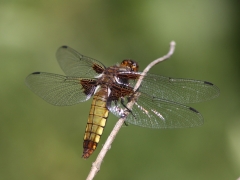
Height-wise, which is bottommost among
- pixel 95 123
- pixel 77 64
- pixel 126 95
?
pixel 95 123

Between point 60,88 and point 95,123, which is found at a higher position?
point 60,88

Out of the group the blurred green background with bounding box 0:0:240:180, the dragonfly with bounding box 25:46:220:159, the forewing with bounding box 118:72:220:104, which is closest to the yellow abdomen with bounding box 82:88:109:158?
the dragonfly with bounding box 25:46:220:159

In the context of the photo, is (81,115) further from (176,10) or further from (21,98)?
(176,10)

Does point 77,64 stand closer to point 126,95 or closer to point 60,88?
point 60,88

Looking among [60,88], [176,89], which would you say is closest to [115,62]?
[60,88]

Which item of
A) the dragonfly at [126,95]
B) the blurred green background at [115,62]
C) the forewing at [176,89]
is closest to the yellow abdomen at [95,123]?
the dragonfly at [126,95]

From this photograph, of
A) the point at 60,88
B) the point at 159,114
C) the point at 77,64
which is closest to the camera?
the point at 159,114
